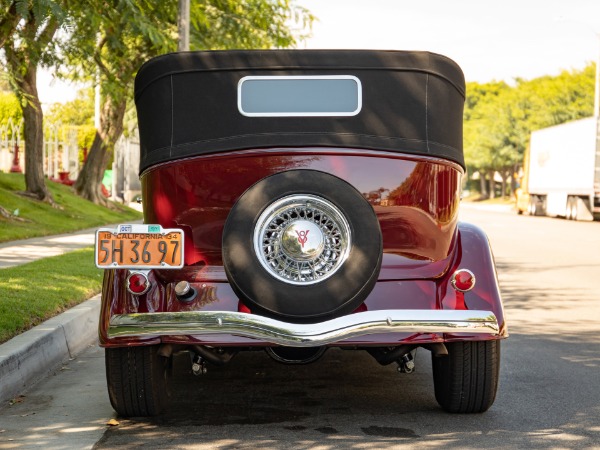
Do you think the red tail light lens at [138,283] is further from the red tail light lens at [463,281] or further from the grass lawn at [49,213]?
the grass lawn at [49,213]

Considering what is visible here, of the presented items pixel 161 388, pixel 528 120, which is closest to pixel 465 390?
pixel 161 388

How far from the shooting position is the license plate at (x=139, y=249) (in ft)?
17.7

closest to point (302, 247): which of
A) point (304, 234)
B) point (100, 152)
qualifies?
point (304, 234)

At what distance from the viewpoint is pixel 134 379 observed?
561 centimetres

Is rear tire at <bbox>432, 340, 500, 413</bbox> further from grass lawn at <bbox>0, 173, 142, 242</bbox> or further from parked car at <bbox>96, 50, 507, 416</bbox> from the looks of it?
grass lawn at <bbox>0, 173, 142, 242</bbox>

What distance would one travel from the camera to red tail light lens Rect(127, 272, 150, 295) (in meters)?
5.50

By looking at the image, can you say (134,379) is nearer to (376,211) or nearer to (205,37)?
(376,211)

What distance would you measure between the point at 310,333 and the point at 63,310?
178 inches

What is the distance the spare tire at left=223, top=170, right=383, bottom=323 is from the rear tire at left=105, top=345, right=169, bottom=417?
2.32ft

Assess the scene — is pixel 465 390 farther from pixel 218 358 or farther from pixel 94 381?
pixel 94 381

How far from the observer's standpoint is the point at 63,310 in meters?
9.08

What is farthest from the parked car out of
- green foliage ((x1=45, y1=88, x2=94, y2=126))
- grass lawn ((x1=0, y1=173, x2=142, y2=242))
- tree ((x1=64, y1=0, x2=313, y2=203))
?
green foliage ((x1=45, y1=88, x2=94, y2=126))

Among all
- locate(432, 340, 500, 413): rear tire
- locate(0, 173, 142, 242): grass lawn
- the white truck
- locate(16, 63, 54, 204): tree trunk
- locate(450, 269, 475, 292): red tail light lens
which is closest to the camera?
locate(450, 269, 475, 292): red tail light lens

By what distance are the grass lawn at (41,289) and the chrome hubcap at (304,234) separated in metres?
2.73
